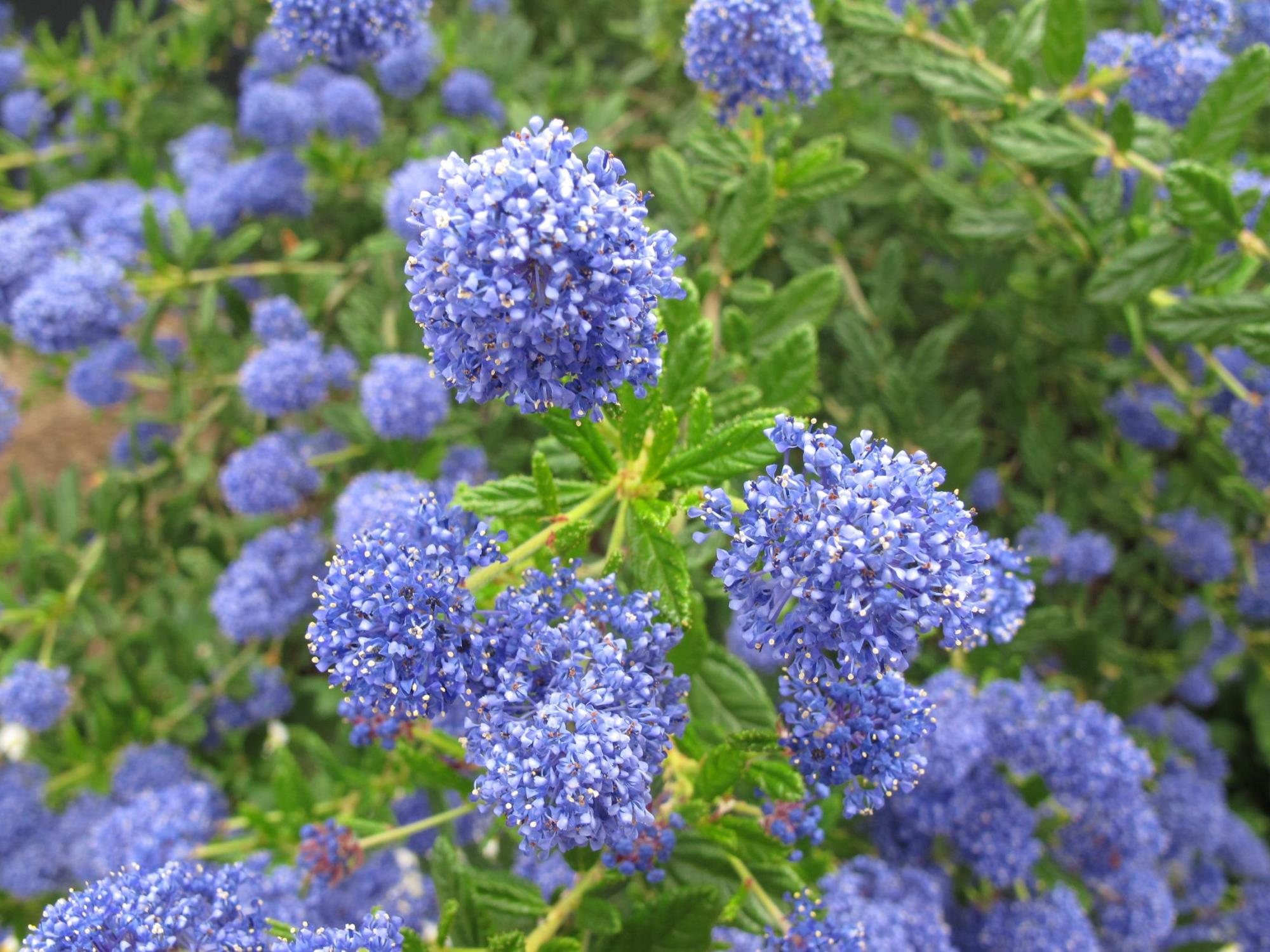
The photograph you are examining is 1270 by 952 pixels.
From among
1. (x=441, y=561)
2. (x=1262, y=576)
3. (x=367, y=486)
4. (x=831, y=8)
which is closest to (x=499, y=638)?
(x=441, y=561)

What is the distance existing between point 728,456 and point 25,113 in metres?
4.64

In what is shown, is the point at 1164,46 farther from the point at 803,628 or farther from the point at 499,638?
the point at 499,638

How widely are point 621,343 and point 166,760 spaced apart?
275 cm

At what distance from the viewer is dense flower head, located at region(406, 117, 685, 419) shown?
1.41 metres

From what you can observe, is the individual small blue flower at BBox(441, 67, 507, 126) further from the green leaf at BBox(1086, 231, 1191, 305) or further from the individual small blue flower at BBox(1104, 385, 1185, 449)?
the individual small blue flower at BBox(1104, 385, 1185, 449)

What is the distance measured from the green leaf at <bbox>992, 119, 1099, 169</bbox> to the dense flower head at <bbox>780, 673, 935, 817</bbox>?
5.64 feet

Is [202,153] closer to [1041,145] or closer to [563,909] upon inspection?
[1041,145]

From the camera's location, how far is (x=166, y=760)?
134 inches

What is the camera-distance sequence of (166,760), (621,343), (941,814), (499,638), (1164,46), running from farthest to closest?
(166,760), (1164,46), (941,814), (499,638), (621,343)

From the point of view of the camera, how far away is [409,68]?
3977 millimetres

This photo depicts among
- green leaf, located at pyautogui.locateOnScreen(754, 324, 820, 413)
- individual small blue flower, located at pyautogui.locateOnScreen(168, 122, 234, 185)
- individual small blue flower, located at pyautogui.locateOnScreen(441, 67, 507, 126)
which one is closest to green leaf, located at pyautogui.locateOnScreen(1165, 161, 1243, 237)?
green leaf, located at pyautogui.locateOnScreen(754, 324, 820, 413)

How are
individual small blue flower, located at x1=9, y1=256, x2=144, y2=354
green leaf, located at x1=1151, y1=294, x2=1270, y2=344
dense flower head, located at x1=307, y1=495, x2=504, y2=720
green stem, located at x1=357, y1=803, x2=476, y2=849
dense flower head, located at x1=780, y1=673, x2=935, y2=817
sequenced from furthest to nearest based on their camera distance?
1. individual small blue flower, located at x1=9, y1=256, x2=144, y2=354
2. green leaf, located at x1=1151, y1=294, x2=1270, y2=344
3. green stem, located at x1=357, y1=803, x2=476, y2=849
4. dense flower head, located at x1=780, y1=673, x2=935, y2=817
5. dense flower head, located at x1=307, y1=495, x2=504, y2=720

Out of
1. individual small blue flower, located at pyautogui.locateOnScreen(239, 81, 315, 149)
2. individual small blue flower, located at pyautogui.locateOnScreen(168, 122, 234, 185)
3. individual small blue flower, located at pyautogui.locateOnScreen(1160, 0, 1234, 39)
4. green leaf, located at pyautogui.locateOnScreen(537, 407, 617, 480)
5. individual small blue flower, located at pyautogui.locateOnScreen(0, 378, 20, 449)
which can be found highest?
individual small blue flower, located at pyautogui.locateOnScreen(1160, 0, 1234, 39)

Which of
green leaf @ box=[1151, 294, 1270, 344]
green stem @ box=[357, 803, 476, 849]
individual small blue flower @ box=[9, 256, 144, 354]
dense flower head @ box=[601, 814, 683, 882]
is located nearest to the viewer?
dense flower head @ box=[601, 814, 683, 882]
